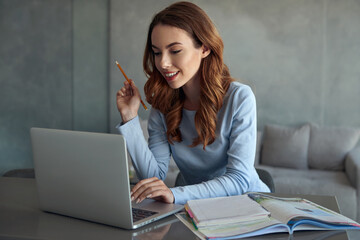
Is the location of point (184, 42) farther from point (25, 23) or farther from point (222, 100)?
point (25, 23)

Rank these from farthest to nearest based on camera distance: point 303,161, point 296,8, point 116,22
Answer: point 116,22, point 296,8, point 303,161

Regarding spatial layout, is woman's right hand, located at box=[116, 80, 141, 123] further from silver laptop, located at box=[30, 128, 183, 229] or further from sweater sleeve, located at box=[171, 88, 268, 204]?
silver laptop, located at box=[30, 128, 183, 229]

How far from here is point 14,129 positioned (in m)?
4.96

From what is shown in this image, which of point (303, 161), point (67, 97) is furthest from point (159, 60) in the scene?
point (67, 97)

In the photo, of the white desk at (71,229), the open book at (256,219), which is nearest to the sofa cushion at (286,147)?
the white desk at (71,229)

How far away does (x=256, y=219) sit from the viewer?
1.12 m

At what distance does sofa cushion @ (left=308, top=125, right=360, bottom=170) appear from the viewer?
4008 millimetres

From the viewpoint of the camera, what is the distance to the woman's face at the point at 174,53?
1717 millimetres

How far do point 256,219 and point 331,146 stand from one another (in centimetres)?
315

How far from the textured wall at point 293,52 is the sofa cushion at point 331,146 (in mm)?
335

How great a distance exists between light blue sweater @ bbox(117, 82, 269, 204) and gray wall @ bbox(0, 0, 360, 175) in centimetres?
272

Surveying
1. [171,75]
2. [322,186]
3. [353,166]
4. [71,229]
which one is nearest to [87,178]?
[71,229]

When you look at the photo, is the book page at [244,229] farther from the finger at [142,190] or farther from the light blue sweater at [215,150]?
the light blue sweater at [215,150]

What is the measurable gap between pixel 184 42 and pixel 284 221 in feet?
2.88
